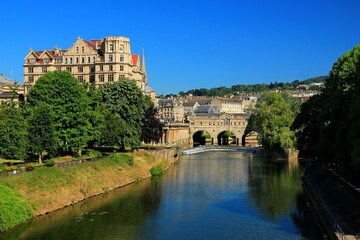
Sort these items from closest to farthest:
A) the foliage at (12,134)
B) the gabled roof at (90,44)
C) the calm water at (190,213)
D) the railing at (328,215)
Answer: the railing at (328,215)
the calm water at (190,213)
the foliage at (12,134)
the gabled roof at (90,44)

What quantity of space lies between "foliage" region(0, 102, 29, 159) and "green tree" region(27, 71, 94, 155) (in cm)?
854

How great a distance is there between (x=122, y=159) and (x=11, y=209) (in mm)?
28372

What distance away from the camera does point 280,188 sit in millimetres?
59000

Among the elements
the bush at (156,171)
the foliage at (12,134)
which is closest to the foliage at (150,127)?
the bush at (156,171)

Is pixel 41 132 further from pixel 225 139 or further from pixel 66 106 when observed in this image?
pixel 225 139

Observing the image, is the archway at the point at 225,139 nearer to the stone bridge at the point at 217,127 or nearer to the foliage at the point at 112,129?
the stone bridge at the point at 217,127

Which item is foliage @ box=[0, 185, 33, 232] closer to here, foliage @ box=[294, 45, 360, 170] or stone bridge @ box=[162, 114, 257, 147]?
foliage @ box=[294, 45, 360, 170]

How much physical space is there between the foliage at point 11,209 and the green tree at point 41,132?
42.1ft

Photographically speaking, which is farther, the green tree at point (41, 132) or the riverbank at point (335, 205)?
the green tree at point (41, 132)

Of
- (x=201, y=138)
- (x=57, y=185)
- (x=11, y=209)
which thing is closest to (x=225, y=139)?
(x=201, y=138)

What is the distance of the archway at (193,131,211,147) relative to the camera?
150 metres

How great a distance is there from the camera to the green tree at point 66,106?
5912 centimetres

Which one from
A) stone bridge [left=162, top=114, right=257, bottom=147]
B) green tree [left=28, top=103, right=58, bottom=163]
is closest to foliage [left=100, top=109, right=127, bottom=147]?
green tree [left=28, top=103, right=58, bottom=163]

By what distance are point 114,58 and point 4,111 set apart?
4356cm
